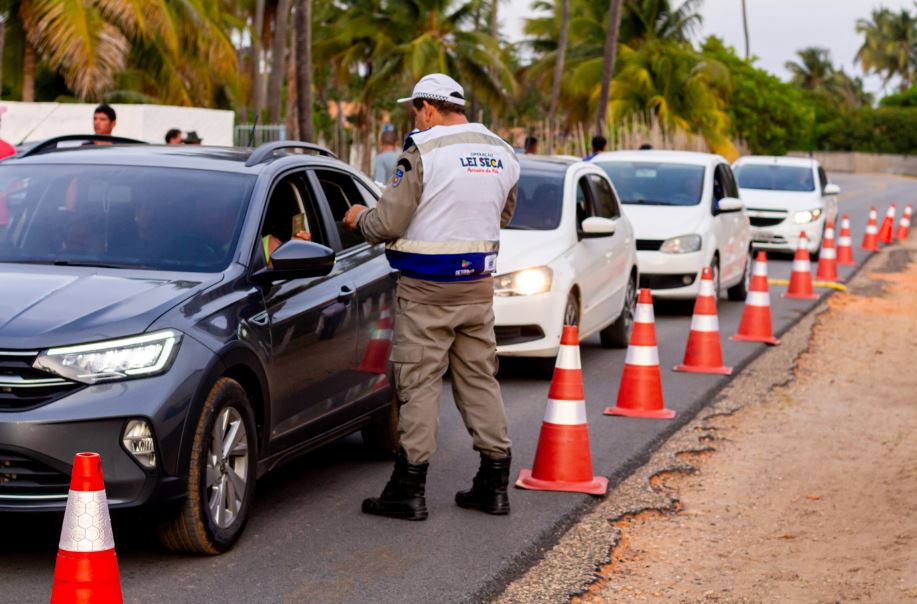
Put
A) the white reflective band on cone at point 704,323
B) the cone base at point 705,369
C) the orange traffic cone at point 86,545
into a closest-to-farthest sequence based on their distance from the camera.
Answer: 1. the orange traffic cone at point 86,545
2. the white reflective band on cone at point 704,323
3. the cone base at point 705,369

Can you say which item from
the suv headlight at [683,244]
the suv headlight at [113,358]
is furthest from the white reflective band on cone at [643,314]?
the suv headlight at [683,244]

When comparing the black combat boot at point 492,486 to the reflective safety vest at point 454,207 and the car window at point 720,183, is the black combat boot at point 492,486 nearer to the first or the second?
the reflective safety vest at point 454,207

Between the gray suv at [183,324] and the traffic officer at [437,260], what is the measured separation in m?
0.37

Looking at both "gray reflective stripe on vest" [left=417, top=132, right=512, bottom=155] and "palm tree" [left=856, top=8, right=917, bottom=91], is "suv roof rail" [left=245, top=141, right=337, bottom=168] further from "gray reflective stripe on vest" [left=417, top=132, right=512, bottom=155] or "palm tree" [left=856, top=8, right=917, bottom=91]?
"palm tree" [left=856, top=8, right=917, bottom=91]

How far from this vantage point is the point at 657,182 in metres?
17.0

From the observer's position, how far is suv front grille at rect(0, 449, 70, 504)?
18.1 feet

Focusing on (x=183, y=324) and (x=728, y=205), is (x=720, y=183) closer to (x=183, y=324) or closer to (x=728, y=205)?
(x=728, y=205)

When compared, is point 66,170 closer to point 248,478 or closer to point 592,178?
point 248,478

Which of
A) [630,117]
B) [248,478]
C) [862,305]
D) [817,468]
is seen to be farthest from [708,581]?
[630,117]

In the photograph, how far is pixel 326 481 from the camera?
7832 millimetres

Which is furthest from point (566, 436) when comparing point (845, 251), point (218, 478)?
point (845, 251)

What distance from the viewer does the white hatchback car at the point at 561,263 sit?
11.2 m

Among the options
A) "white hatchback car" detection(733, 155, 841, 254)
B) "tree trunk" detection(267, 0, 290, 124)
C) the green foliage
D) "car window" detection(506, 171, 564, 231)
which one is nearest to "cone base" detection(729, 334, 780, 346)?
"car window" detection(506, 171, 564, 231)

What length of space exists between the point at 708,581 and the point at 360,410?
2.05 metres
